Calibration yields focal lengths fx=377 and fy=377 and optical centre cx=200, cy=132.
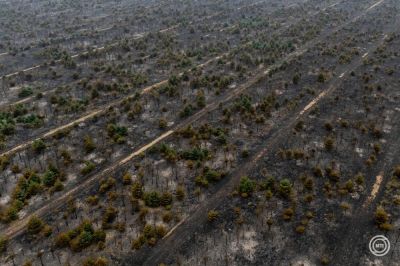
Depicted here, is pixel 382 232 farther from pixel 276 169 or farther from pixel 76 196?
pixel 76 196

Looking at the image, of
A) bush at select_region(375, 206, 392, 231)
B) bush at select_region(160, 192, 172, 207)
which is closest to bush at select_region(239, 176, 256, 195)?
bush at select_region(160, 192, 172, 207)

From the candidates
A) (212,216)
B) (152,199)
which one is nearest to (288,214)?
(212,216)

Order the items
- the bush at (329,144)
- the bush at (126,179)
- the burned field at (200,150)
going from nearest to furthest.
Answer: the burned field at (200,150) < the bush at (126,179) < the bush at (329,144)

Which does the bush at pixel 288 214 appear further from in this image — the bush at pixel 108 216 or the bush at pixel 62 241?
the bush at pixel 62 241

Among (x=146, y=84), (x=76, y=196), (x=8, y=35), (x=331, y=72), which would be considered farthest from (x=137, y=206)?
(x=8, y=35)

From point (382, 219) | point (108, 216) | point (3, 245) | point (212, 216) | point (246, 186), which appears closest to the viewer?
point (3, 245)

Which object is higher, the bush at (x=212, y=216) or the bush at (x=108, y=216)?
the bush at (x=108, y=216)

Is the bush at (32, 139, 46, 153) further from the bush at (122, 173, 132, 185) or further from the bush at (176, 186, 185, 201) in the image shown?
the bush at (176, 186, 185, 201)

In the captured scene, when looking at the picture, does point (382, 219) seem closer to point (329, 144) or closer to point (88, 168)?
point (329, 144)

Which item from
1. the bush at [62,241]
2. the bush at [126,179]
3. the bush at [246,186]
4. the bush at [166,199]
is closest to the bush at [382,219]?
the bush at [246,186]
